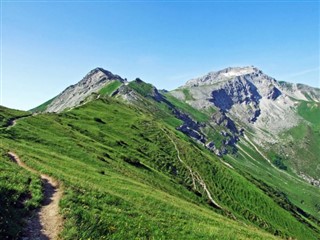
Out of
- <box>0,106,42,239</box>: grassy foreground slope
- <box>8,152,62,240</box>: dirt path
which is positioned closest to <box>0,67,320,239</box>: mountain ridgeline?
<box>0,106,42,239</box>: grassy foreground slope

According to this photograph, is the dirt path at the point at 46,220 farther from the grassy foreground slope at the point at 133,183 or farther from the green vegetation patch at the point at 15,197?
the grassy foreground slope at the point at 133,183

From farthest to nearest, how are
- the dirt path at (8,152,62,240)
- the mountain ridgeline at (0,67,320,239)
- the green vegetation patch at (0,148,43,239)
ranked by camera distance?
the mountain ridgeline at (0,67,320,239) < the dirt path at (8,152,62,240) < the green vegetation patch at (0,148,43,239)

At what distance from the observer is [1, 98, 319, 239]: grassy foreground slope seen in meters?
28.0

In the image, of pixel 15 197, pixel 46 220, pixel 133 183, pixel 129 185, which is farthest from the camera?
pixel 133 183

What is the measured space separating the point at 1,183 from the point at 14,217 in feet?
18.6

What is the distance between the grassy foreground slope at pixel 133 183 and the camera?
1104 inches

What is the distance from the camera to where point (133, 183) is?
55.5 m

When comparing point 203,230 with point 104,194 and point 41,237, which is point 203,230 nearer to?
point 104,194

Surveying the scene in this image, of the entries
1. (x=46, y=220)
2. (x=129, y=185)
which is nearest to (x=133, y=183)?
(x=129, y=185)

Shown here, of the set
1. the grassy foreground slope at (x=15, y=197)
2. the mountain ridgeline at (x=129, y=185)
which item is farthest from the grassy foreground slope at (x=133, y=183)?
the grassy foreground slope at (x=15, y=197)

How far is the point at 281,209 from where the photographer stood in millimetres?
155125

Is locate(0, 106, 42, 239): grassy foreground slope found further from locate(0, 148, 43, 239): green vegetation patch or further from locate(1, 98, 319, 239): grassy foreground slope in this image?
locate(1, 98, 319, 239): grassy foreground slope

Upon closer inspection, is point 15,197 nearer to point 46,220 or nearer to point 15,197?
point 15,197

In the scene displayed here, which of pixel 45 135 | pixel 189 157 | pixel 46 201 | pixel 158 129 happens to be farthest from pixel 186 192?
pixel 158 129
